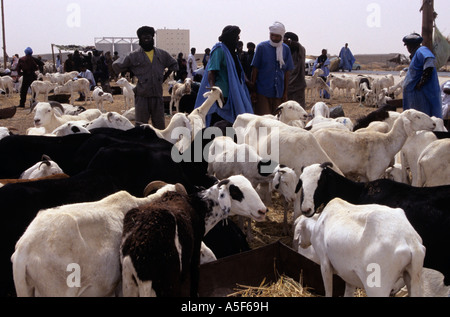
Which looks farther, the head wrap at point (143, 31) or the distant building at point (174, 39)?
the distant building at point (174, 39)

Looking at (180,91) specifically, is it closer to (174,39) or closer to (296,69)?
(296,69)

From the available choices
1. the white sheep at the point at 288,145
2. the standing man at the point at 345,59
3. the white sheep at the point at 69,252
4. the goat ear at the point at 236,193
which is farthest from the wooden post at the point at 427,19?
the standing man at the point at 345,59

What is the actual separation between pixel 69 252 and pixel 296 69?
323 inches

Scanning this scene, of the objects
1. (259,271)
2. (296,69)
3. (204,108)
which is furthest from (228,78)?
(259,271)

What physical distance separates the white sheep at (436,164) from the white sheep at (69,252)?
3974 mm

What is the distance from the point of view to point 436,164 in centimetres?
564

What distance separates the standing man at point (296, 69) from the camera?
1024 cm

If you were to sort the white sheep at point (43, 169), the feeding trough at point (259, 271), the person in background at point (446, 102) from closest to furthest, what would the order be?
the feeding trough at point (259, 271) < the white sheep at point (43, 169) < the person in background at point (446, 102)

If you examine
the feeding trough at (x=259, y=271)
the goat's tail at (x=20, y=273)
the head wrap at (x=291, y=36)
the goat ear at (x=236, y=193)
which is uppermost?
the head wrap at (x=291, y=36)

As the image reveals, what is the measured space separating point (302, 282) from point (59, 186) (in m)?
2.33

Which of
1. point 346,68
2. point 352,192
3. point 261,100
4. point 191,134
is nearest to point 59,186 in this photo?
point 352,192

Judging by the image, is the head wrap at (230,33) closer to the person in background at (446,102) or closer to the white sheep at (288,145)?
the white sheep at (288,145)

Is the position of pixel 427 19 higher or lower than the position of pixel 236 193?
higher
